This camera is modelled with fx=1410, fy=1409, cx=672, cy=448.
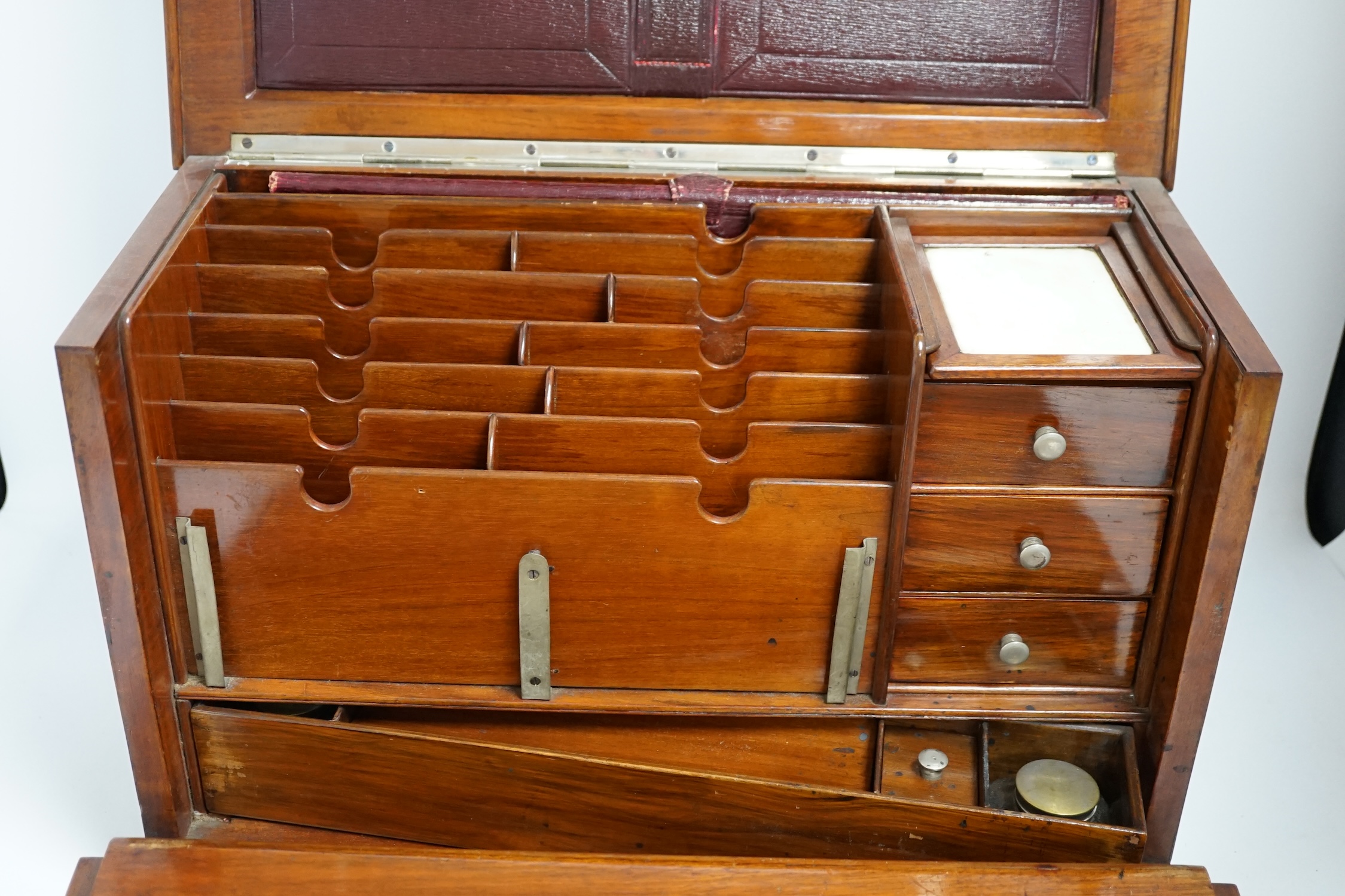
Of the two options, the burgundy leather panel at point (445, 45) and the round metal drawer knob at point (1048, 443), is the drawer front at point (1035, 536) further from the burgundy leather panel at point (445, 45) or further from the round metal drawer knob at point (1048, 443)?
the burgundy leather panel at point (445, 45)

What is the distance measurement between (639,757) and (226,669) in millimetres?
641

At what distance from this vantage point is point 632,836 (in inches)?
82.7

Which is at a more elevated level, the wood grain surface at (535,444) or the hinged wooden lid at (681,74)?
the hinged wooden lid at (681,74)

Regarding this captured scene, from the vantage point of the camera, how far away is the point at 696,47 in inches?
92.1

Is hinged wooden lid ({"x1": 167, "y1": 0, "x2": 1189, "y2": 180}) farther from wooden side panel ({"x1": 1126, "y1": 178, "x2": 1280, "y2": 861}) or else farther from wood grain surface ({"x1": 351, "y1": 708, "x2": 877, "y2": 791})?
wood grain surface ({"x1": 351, "y1": 708, "x2": 877, "y2": 791})

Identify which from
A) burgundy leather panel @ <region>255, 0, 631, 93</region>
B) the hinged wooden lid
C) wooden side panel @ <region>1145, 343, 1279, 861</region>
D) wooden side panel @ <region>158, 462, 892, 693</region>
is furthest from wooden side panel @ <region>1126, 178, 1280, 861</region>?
burgundy leather panel @ <region>255, 0, 631, 93</region>

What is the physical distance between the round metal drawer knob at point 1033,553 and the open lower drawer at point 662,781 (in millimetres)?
314

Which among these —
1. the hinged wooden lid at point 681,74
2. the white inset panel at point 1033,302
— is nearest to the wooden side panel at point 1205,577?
the white inset panel at point 1033,302

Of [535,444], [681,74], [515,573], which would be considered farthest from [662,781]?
[681,74]

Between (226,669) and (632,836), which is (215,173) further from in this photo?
(632,836)

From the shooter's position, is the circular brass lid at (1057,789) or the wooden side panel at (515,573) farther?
the circular brass lid at (1057,789)

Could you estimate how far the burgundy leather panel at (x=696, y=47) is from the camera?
2.33m

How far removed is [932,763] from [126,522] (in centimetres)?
122

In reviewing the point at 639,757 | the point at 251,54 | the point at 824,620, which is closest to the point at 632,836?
the point at 639,757
